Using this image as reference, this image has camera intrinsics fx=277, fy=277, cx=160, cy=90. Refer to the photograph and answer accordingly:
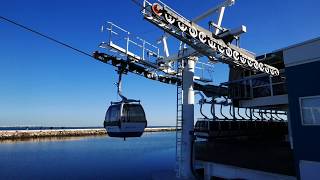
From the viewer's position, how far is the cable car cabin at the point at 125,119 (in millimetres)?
16547

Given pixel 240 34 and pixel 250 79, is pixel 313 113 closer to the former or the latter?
pixel 240 34

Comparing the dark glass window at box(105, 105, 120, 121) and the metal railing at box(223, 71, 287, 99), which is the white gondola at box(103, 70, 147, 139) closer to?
the dark glass window at box(105, 105, 120, 121)

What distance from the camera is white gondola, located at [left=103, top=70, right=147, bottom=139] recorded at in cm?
1656

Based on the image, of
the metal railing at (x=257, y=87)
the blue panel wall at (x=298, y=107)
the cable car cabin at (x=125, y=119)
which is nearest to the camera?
the blue panel wall at (x=298, y=107)

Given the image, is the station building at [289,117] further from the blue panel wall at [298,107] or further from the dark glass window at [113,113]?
the dark glass window at [113,113]

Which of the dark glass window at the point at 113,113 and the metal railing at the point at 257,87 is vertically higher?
the metal railing at the point at 257,87

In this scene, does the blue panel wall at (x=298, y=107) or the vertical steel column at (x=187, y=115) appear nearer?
the blue panel wall at (x=298, y=107)

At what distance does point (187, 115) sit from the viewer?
1852 centimetres

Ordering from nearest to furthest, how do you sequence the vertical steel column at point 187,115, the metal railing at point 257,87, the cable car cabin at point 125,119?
the cable car cabin at point 125,119 < the vertical steel column at point 187,115 < the metal railing at point 257,87

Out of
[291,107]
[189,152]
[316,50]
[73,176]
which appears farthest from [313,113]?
[73,176]

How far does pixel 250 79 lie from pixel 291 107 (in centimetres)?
816

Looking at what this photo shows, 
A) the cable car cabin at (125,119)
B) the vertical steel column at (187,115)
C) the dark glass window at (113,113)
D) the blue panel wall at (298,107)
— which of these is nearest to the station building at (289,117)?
the blue panel wall at (298,107)

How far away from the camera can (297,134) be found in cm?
1211

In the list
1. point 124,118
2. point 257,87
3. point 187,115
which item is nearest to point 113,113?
point 124,118
